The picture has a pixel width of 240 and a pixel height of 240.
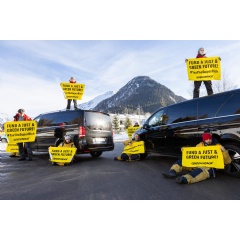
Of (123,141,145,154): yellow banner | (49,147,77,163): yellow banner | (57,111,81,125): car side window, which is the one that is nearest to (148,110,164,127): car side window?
(123,141,145,154): yellow banner

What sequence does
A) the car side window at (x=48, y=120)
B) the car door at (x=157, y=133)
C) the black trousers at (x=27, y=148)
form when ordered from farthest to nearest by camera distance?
the black trousers at (x=27, y=148) < the car side window at (x=48, y=120) < the car door at (x=157, y=133)

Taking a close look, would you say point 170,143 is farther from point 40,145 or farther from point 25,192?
point 40,145

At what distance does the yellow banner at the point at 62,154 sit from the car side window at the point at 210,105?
4.03 meters

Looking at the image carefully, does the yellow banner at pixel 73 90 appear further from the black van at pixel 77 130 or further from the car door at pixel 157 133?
the car door at pixel 157 133

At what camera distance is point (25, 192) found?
4.30m

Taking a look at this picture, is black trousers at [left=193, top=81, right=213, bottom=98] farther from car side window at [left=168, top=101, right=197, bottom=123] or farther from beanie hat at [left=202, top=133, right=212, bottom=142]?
beanie hat at [left=202, top=133, right=212, bottom=142]

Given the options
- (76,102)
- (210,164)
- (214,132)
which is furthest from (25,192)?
(76,102)

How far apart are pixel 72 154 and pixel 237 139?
4779mm

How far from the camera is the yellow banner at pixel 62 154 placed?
→ 740cm

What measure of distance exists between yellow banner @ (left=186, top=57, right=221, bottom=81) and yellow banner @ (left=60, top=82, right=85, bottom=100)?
5.12 m

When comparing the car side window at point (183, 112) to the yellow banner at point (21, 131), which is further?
the yellow banner at point (21, 131)

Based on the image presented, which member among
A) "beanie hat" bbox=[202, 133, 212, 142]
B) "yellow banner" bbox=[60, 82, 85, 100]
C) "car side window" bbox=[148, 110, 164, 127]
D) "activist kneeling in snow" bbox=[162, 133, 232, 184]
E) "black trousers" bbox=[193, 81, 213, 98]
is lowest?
"activist kneeling in snow" bbox=[162, 133, 232, 184]

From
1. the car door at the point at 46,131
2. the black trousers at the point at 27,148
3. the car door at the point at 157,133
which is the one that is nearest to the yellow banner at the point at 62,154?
the car door at the point at 46,131

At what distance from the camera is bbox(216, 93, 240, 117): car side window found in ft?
16.3
